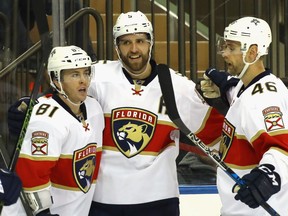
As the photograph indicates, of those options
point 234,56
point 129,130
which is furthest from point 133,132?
point 234,56

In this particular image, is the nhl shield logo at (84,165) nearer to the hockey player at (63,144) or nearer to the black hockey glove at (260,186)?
the hockey player at (63,144)

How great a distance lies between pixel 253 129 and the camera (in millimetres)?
3350

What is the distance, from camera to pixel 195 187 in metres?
4.39

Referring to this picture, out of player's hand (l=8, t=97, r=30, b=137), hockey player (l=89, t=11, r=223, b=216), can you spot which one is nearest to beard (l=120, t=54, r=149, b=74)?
hockey player (l=89, t=11, r=223, b=216)

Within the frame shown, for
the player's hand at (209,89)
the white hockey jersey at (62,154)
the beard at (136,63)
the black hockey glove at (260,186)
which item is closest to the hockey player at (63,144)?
the white hockey jersey at (62,154)

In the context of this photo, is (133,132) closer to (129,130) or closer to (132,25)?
(129,130)

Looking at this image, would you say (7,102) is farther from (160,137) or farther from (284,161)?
(284,161)

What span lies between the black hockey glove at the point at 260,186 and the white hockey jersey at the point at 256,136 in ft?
0.13

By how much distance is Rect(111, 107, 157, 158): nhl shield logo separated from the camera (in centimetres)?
365

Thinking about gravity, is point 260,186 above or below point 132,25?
below

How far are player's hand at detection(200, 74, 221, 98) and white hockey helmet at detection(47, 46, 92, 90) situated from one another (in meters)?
0.51

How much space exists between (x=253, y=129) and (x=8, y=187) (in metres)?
0.86

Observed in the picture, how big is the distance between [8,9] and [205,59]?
0.98 m

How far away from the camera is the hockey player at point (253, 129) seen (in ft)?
10.6
